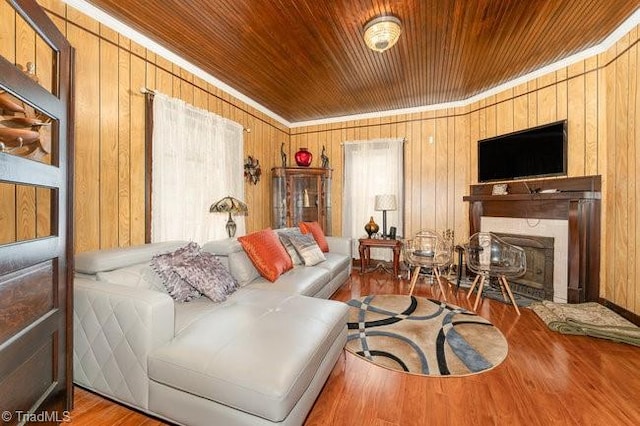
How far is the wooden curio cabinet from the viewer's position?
4367mm

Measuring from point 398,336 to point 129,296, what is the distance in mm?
1957

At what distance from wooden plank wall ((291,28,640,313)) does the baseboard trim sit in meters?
0.04

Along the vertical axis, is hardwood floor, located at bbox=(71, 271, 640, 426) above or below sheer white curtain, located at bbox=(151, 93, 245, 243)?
below

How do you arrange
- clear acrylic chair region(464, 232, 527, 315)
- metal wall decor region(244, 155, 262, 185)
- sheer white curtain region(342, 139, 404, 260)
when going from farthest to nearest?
sheer white curtain region(342, 139, 404, 260) → metal wall decor region(244, 155, 262, 185) → clear acrylic chair region(464, 232, 527, 315)

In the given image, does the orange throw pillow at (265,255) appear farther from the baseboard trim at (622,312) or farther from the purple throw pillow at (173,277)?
the baseboard trim at (622,312)

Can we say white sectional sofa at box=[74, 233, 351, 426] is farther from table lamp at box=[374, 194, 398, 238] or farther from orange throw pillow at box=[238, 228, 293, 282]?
table lamp at box=[374, 194, 398, 238]

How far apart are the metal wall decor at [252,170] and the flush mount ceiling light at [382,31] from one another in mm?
2284


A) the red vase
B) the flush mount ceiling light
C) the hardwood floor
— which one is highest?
the flush mount ceiling light

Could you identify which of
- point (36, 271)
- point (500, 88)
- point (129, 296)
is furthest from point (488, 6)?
point (36, 271)

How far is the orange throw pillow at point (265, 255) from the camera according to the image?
2.42 metres

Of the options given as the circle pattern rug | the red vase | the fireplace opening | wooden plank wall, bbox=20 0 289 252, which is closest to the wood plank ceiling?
wooden plank wall, bbox=20 0 289 252

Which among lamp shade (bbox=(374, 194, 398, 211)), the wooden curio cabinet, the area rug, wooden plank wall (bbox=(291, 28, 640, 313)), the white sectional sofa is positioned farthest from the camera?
the wooden curio cabinet

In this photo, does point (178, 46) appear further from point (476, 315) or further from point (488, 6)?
point (476, 315)

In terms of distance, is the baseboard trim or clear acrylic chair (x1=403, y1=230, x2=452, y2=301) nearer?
the baseboard trim
